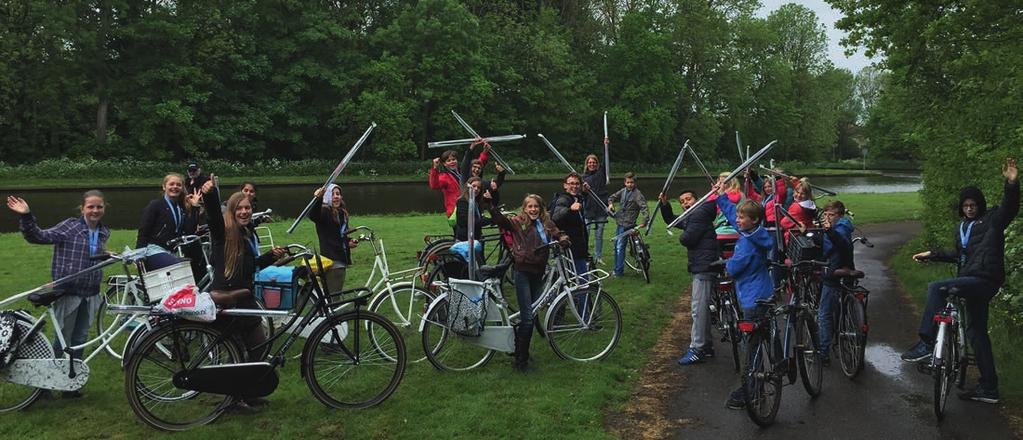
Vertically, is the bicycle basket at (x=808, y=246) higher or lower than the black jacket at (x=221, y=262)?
lower

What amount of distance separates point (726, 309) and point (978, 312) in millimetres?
2108

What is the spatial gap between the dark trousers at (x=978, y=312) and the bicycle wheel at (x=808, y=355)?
3.02 feet

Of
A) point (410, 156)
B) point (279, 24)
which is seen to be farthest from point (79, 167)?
point (410, 156)

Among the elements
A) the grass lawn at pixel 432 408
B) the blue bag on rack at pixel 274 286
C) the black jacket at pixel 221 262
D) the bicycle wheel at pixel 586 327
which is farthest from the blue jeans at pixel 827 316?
the black jacket at pixel 221 262

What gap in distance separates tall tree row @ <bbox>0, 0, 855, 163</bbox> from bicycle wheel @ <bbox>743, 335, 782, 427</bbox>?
40123mm

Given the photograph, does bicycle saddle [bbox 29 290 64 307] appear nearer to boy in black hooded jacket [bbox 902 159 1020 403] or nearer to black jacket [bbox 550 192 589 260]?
black jacket [bbox 550 192 589 260]

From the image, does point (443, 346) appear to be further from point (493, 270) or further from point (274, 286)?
point (274, 286)

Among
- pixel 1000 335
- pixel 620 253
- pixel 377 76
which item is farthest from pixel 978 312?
pixel 377 76

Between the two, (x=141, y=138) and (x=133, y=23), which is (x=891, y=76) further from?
(x=133, y=23)

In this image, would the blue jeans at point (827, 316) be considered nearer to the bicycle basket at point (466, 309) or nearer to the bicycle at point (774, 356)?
the bicycle at point (774, 356)

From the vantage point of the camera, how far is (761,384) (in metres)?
5.02

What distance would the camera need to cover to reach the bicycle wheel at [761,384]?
495 cm

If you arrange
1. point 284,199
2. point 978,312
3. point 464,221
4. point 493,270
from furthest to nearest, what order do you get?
1. point 284,199
2. point 464,221
3. point 493,270
4. point 978,312

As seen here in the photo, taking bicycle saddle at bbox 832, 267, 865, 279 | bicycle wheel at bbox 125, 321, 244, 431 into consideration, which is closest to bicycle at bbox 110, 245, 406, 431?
bicycle wheel at bbox 125, 321, 244, 431
